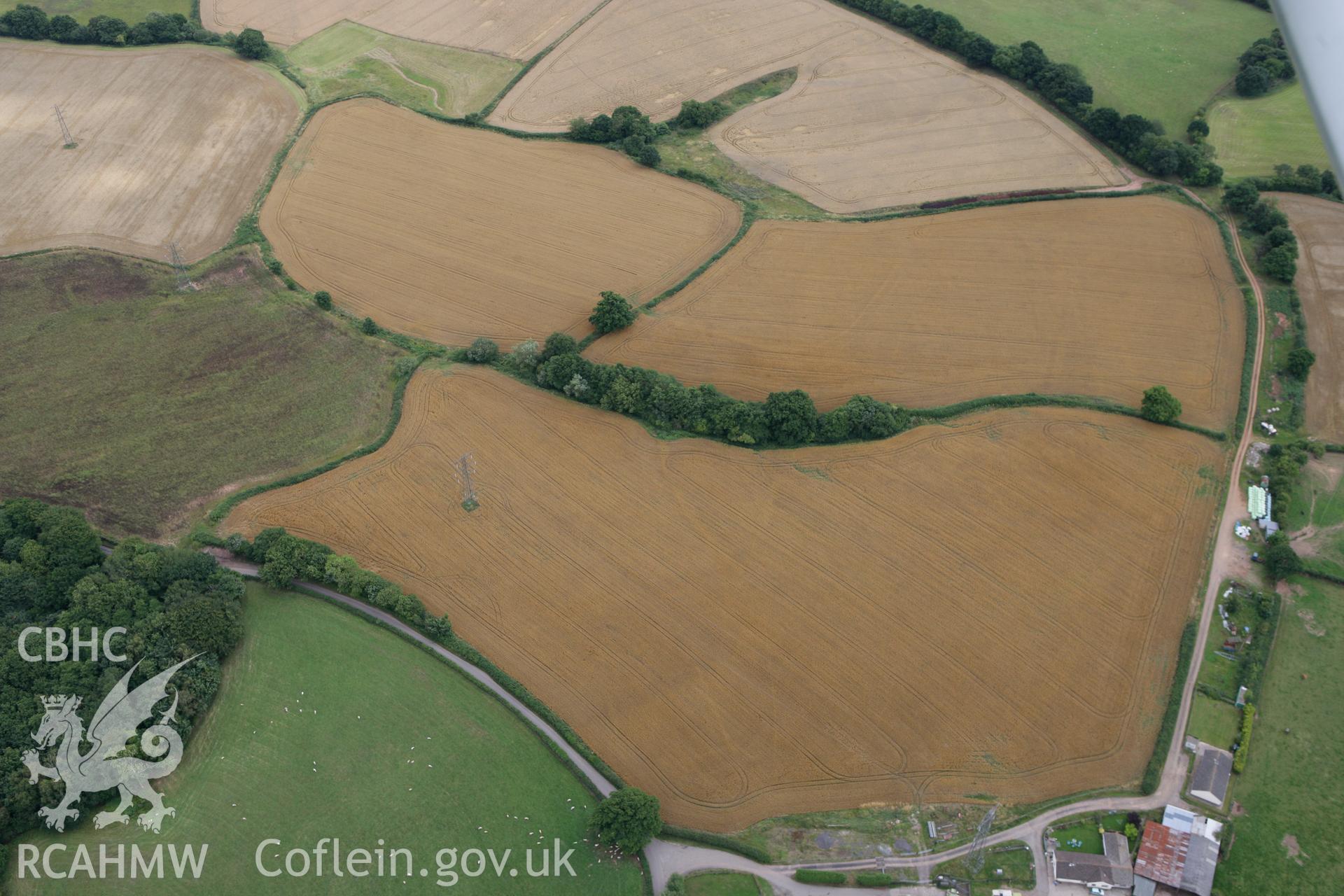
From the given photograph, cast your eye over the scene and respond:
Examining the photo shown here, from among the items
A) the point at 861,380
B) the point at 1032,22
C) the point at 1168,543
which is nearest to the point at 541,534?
the point at 861,380

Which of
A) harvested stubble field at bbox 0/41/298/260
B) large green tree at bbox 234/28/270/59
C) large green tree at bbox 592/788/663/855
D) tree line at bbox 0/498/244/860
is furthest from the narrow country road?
large green tree at bbox 234/28/270/59

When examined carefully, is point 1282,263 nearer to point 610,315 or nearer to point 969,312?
point 969,312

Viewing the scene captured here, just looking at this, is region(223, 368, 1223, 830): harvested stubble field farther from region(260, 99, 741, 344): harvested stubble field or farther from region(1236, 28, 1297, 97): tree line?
region(1236, 28, 1297, 97): tree line

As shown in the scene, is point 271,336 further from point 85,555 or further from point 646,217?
point 646,217

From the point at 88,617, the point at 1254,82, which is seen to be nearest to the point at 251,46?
the point at 88,617

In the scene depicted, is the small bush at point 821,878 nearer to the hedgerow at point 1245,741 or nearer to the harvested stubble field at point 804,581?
the harvested stubble field at point 804,581

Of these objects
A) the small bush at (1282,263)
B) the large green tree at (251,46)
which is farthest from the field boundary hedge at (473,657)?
the large green tree at (251,46)
